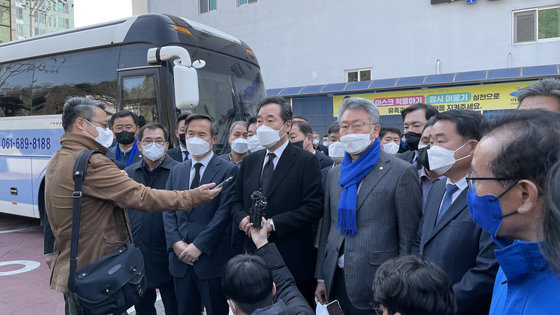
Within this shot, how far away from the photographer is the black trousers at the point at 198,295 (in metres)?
3.04

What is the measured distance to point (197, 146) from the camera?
3377mm

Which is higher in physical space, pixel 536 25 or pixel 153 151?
pixel 536 25

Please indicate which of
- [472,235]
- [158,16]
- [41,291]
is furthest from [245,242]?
[158,16]

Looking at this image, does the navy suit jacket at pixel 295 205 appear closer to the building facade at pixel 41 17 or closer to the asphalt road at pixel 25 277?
the asphalt road at pixel 25 277

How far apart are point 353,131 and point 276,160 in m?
0.68

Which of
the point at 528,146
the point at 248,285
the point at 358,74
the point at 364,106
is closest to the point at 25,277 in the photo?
the point at 248,285

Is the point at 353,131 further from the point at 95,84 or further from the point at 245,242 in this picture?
the point at 95,84

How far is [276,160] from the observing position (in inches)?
120

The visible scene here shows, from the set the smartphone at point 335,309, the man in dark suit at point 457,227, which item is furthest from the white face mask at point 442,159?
the smartphone at point 335,309

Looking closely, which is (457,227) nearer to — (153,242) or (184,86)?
(153,242)

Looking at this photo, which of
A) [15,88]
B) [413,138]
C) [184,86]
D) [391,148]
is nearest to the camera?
[413,138]

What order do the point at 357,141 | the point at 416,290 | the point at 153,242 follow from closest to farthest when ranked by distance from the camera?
the point at 416,290
the point at 357,141
the point at 153,242

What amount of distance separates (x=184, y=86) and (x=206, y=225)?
9.02 feet

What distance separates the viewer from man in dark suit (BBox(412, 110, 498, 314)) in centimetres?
187
